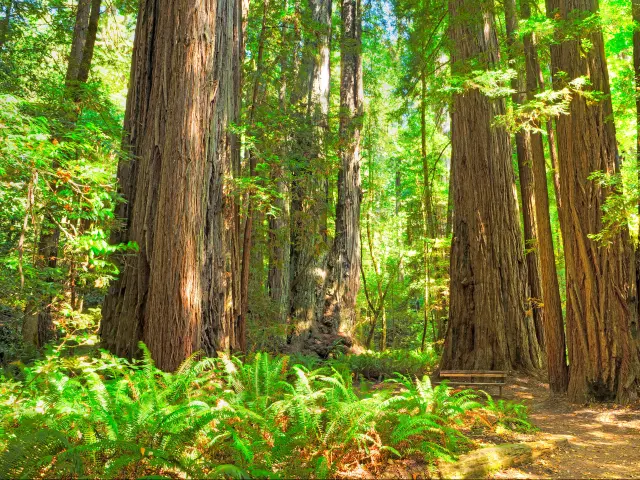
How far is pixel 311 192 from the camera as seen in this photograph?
448 inches

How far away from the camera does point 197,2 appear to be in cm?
742

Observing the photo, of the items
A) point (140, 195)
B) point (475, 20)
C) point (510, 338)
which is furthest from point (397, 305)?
point (140, 195)

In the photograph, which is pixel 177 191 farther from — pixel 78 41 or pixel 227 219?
pixel 78 41

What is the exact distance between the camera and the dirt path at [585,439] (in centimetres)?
500

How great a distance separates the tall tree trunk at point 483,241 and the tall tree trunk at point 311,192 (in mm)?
2881

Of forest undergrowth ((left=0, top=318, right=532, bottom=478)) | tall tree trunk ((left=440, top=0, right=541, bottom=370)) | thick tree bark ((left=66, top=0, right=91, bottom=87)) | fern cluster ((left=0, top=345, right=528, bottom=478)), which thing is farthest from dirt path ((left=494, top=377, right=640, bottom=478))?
thick tree bark ((left=66, top=0, right=91, bottom=87))

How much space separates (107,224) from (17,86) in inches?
175

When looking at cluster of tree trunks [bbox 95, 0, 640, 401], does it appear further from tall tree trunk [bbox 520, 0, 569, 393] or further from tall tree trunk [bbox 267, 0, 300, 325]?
tall tree trunk [bbox 267, 0, 300, 325]

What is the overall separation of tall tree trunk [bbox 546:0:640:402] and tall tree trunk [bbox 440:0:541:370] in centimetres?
225

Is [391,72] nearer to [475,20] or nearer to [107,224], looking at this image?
[475,20]

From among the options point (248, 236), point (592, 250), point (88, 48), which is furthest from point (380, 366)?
point (88, 48)

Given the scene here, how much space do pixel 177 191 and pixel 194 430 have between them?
380 centimetres

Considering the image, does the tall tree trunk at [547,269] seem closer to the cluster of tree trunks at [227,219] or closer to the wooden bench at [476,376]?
the cluster of tree trunks at [227,219]

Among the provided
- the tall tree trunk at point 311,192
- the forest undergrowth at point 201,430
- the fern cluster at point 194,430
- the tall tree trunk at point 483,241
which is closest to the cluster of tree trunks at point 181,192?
the forest undergrowth at point 201,430
